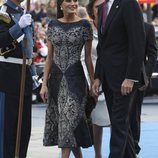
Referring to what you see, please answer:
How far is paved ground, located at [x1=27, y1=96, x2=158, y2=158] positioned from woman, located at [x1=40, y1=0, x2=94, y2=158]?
6.11 feet

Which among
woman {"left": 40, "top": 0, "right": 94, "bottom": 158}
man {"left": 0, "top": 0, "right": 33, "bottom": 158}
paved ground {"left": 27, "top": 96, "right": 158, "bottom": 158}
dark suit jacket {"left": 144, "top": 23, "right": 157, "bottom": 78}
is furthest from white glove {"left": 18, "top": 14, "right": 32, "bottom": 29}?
paved ground {"left": 27, "top": 96, "right": 158, "bottom": 158}

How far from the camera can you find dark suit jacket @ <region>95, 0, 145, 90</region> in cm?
667

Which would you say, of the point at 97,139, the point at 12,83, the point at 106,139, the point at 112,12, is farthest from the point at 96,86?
the point at 106,139

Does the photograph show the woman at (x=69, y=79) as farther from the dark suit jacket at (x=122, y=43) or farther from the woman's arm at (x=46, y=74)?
the dark suit jacket at (x=122, y=43)

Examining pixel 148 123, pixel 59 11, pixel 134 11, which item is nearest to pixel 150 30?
pixel 59 11

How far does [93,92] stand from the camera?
7219mm

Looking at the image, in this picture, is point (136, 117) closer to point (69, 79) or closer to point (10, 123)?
point (69, 79)

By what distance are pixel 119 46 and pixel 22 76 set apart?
1.02 metres

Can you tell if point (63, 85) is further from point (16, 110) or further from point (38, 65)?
point (38, 65)

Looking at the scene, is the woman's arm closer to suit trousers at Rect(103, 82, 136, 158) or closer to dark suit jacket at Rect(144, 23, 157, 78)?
suit trousers at Rect(103, 82, 136, 158)

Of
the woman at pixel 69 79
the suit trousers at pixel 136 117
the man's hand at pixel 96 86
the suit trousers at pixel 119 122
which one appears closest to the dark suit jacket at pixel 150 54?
the suit trousers at pixel 136 117

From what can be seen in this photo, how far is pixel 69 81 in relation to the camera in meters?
7.50

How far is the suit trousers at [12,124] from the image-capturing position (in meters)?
7.49

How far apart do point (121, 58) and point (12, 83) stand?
1270mm
